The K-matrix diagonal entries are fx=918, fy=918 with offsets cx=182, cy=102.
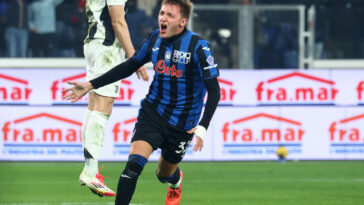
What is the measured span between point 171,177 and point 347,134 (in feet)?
21.7

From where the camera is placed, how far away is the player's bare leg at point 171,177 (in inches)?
302

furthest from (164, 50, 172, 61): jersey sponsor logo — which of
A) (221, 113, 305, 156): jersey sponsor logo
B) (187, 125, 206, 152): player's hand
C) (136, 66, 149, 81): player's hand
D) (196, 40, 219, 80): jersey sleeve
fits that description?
(221, 113, 305, 156): jersey sponsor logo

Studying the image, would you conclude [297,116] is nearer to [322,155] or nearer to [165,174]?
[322,155]

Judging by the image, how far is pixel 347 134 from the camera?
13984 millimetres

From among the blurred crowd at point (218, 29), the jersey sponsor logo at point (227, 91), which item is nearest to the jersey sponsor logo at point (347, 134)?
the jersey sponsor logo at point (227, 91)

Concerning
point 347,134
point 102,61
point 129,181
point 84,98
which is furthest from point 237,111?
point 129,181

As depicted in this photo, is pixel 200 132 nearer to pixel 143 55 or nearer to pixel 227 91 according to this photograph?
pixel 143 55

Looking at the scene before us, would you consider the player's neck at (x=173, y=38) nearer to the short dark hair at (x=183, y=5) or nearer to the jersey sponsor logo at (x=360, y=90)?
the short dark hair at (x=183, y=5)

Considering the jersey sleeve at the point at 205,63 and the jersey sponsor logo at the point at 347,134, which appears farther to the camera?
the jersey sponsor logo at the point at 347,134

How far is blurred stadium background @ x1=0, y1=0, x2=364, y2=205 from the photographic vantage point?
10.5 meters

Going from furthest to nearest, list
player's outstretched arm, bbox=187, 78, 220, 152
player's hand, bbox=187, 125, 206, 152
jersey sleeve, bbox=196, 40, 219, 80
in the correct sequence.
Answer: jersey sleeve, bbox=196, 40, 219, 80 → player's outstretched arm, bbox=187, 78, 220, 152 → player's hand, bbox=187, 125, 206, 152

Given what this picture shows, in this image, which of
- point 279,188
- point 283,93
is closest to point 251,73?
point 283,93

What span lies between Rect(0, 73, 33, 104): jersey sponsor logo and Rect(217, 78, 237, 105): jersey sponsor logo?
2.89m

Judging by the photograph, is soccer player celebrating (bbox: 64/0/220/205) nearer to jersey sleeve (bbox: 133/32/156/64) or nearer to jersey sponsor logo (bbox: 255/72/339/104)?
jersey sleeve (bbox: 133/32/156/64)
